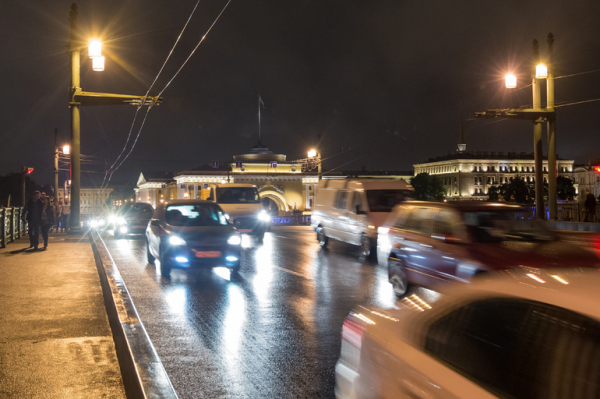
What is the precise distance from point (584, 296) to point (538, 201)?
27597 millimetres

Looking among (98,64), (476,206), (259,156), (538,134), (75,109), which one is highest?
(259,156)

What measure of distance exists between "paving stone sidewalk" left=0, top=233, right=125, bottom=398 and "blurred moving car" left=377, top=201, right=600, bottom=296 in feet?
15.1

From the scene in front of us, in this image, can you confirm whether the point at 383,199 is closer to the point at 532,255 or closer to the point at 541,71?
the point at 532,255

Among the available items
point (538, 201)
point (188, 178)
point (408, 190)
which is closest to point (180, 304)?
point (408, 190)

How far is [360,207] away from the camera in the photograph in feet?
49.5

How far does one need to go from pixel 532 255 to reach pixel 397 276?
8.84ft

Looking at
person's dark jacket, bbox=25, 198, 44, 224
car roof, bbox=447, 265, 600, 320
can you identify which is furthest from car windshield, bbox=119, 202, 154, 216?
car roof, bbox=447, 265, 600, 320

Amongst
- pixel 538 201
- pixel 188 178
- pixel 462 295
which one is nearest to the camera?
pixel 462 295

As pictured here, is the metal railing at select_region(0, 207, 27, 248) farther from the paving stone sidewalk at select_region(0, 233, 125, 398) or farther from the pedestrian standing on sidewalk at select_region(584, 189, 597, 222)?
the pedestrian standing on sidewalk at select_region(584, 189, 597, 222)

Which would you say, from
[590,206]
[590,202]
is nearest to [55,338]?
[590,202]

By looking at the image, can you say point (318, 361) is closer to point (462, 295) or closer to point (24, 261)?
point (462, 295)

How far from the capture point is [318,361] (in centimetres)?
541

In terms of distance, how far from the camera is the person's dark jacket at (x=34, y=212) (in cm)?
1633

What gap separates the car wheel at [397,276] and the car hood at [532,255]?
174cm
